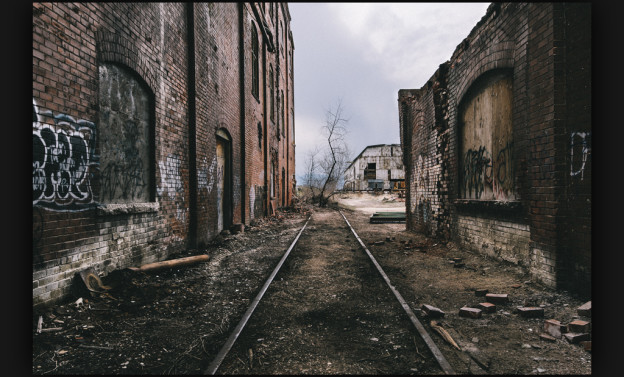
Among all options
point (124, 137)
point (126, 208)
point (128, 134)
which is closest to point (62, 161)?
point (126, 208)

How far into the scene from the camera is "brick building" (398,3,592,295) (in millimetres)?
3580

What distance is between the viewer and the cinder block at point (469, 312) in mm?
3199

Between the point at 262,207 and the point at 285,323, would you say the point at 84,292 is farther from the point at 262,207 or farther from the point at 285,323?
the point at 262,207

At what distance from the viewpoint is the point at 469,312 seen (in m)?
3.22

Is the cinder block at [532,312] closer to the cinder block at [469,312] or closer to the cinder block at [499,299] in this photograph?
the cinder block at [499,299]

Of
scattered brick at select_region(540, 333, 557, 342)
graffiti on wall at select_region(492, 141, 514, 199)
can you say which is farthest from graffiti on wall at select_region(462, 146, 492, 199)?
scattered brick at select_region(540, 333, 557, 342)

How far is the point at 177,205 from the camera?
6.18 meters

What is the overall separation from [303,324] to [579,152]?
3.63m

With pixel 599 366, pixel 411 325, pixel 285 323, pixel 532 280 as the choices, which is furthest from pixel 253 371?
pixel 532 280

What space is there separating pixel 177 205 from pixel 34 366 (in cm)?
396

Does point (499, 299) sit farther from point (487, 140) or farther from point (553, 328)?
point (487, 140)

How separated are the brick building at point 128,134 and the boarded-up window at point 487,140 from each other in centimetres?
568

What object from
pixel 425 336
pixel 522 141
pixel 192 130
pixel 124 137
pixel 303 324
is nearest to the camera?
pixel 425 336

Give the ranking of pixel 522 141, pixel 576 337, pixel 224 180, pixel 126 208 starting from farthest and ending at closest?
pixel 224 180 < pixel 126 208 < pixel 522 141 < pixel 576 337
